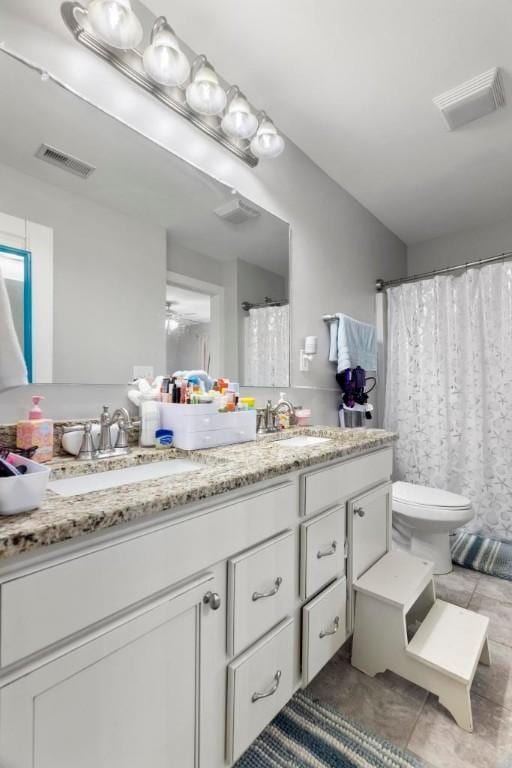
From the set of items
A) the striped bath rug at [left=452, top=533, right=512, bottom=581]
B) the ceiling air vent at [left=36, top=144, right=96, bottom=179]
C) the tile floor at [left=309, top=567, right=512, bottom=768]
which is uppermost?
the ceiling air vent at [left=36, top=144, right=96, bottom=179]

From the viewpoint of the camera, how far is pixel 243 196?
1.63 metres

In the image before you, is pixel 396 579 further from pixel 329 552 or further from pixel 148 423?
pixel 148 423

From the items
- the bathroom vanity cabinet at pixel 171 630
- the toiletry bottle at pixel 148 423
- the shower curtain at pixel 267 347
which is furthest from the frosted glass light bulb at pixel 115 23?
the bathroom vanity cabinet at pixel 171 630

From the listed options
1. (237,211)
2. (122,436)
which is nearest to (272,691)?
(122,436)

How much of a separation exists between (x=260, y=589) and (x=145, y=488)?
422mm

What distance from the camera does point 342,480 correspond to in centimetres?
122

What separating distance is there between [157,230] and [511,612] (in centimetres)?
224

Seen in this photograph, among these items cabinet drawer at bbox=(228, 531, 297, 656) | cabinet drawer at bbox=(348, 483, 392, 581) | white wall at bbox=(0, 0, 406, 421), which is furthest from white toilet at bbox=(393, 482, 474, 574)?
cabinet drawer at bbox=(228, 531, 297, 656)

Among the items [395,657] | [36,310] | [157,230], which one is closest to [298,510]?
[395,657]

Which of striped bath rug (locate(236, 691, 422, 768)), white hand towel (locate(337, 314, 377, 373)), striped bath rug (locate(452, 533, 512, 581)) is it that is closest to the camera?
striped bath rug (locate(236, 691, 422, 768))

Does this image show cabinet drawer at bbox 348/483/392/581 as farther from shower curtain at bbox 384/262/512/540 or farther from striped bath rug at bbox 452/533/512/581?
shower curtain at bbox 384/262/512/540

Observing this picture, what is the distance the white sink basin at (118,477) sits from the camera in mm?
855

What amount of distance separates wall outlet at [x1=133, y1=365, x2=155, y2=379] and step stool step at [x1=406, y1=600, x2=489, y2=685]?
1.25 m

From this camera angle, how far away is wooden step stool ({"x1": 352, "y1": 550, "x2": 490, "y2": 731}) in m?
1.08
